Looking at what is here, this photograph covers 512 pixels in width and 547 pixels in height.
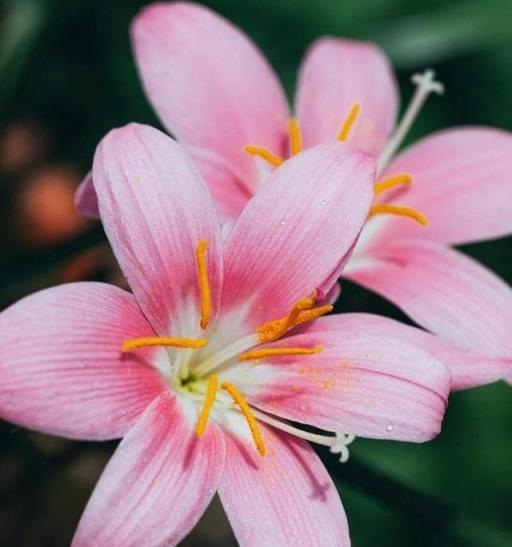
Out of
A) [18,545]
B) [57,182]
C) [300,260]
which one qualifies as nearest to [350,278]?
[300,260]

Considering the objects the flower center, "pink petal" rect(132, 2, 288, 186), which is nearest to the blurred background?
"pink petal" rect(132, 2, 288, 186)

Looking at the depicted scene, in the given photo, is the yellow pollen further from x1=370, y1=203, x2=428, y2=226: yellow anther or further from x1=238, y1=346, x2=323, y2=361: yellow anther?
x1=370, y1=203, x2=428, y2=226: yellow anther

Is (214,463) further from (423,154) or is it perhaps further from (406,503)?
(423,154)

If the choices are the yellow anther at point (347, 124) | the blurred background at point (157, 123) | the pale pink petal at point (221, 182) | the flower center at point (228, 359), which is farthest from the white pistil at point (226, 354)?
the blurred background at point (157, 123)

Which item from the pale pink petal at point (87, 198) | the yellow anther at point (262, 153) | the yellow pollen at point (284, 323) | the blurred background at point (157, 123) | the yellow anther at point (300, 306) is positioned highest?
the pale pink petal at point (87, 198)

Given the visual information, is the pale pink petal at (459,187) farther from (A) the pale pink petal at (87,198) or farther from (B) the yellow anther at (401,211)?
(A) the pale pink petal at (87,198)

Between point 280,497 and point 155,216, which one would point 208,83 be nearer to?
Result: point 155,216

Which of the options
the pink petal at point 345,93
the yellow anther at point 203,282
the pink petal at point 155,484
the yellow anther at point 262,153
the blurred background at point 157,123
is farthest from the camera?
the blurred background at point 157,123
